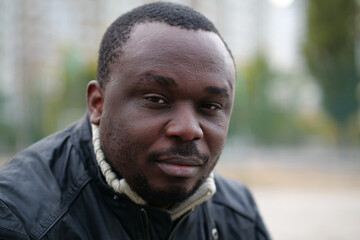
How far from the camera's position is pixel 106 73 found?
1.77 metres

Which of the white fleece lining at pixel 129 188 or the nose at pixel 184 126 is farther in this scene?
the white fleece lining at pixel 129 188

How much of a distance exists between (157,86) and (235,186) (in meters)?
0.99

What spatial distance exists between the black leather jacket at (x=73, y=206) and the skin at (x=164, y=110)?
0.37 feet

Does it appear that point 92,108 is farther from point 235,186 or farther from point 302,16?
point 302,16

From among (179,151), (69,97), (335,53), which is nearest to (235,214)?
(179,151)

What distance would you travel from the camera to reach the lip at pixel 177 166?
61.8 inches

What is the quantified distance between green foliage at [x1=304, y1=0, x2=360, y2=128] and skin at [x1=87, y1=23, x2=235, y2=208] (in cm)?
1750

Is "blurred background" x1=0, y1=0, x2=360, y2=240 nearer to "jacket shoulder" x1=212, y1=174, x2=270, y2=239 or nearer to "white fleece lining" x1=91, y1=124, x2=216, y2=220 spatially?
"jacket shoulder" x1=212, y1=174, x2=270, y2=239

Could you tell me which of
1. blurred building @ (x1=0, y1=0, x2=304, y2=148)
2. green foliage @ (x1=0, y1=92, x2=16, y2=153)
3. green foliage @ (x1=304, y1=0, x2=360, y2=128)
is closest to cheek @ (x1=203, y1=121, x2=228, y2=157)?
green foliage @ (x1=304, y1=0, x2=360, y2=128)

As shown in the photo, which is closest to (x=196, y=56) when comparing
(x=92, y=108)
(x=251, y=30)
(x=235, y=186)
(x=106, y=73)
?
(x=106, y=73)

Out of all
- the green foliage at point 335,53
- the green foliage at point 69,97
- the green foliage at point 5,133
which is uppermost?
the green foliage at point 335,53

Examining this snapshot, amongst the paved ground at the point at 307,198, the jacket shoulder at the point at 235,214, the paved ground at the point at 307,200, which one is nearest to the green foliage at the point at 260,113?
the paved ground at the point at 307,198

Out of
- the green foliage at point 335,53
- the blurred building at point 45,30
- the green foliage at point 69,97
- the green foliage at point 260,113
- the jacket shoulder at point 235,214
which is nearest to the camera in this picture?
the jacket shoulder at point 235,214

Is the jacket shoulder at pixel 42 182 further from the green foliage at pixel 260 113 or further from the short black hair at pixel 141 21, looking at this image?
the green foliage at pixel 260 113
